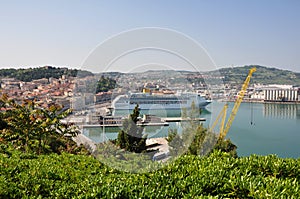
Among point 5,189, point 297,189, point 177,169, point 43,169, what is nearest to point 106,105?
point 43,169

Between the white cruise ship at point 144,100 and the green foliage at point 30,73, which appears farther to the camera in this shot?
the green foliage at point 30,73

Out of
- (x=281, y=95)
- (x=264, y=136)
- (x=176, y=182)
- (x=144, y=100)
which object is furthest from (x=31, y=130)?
(x=281, y=95)

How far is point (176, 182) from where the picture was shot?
7.55ft

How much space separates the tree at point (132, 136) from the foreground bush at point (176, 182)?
11.2 feet

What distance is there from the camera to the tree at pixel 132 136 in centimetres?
676

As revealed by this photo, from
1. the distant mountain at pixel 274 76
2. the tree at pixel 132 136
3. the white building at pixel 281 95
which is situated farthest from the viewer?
the distant mountain at pixel 274 76

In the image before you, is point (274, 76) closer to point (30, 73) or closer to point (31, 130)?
point (30, 73)

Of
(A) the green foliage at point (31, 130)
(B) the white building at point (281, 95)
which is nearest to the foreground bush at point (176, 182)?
(A) the green foliage at point (31, 130)

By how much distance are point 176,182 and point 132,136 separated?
20.4ft

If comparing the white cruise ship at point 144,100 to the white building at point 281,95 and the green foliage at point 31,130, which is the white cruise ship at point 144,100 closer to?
the green foliage at point 31,130

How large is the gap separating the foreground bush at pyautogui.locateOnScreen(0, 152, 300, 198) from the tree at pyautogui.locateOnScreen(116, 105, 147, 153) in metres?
3.40

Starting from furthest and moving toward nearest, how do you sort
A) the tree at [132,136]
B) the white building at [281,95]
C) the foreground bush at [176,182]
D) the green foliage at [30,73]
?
the white building at [281,95], the green foliage at [30,73], the tree at [132,136], the foreground bush at [176,182]

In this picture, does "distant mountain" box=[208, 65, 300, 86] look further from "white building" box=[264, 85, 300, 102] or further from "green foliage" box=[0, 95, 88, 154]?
"green foliage" box=[0, 95, 88, 154]

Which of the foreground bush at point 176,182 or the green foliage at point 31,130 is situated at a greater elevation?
the foreground bush at point 176,182
